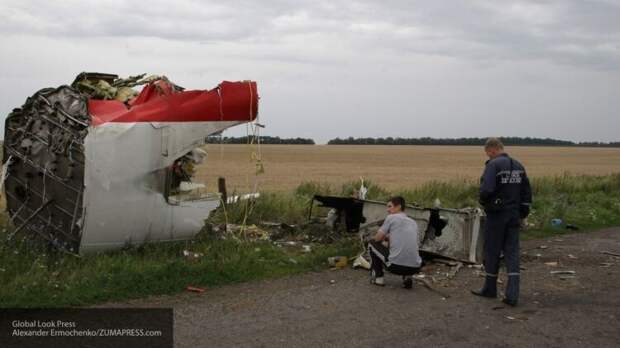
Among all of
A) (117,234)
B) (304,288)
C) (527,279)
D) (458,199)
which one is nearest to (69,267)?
(117,234)

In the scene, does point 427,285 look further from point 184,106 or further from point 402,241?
point 184,106

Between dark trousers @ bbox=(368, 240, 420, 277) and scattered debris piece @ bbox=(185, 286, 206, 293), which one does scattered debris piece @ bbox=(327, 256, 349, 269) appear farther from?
scattered debris piece @ bbox=(185, 286, 206, 293)

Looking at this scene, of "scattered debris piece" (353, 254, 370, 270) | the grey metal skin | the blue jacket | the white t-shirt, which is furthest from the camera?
"scattered debris piece" (353, 254, 370, 270)

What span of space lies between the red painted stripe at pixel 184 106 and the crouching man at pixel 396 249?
2804mm

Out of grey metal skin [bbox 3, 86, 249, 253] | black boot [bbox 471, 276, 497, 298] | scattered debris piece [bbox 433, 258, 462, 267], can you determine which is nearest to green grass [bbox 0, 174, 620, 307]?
grey metal skin [bbox 3, 86, 249, 253]

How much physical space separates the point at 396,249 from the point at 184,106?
3603 millimetres

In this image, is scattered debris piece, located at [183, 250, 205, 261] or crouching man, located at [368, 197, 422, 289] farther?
scattered debris piece, located at [183, 250, 205, 261]

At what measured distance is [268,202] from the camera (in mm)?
12773

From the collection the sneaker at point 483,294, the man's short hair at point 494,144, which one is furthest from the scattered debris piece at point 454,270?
the man's short hair at point 494,144

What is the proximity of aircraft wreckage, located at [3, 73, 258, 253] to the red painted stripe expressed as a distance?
0.01 meters

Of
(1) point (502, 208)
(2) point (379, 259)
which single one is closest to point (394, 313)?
(2) point (379, 259)

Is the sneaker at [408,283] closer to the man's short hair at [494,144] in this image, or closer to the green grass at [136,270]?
the green grass at [136,270]

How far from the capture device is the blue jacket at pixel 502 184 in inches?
296

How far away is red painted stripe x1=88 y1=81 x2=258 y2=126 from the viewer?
860cm
